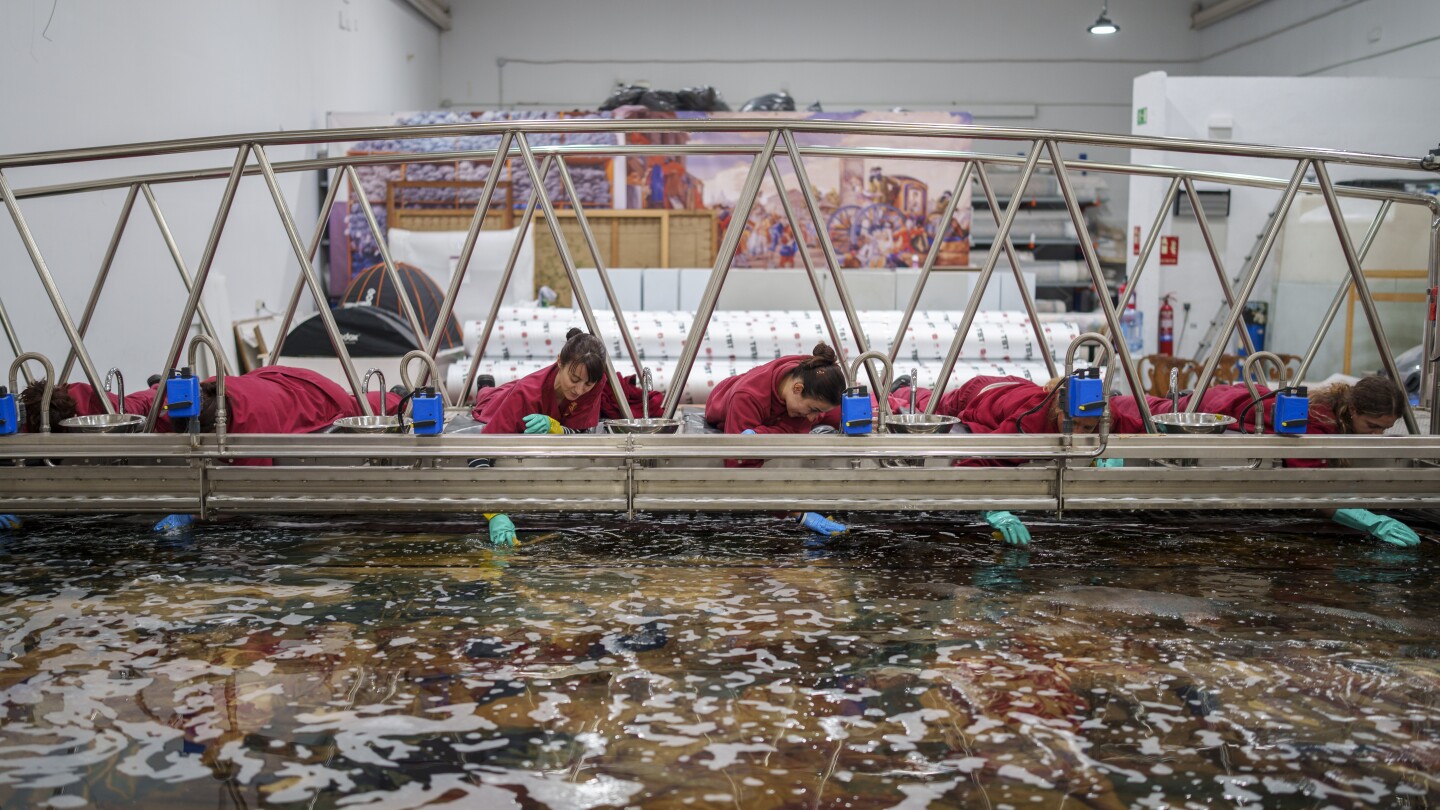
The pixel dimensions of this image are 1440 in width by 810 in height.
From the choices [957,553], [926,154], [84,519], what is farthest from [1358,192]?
[84,519]

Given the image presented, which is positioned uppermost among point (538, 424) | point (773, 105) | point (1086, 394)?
point (773, 105)

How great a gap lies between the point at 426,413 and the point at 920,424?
4.53 ft

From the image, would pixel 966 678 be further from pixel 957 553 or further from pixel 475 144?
pixel 475 144

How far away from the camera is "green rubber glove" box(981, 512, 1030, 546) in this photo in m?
3.11

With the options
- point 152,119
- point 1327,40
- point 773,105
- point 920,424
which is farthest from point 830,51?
point 920,424

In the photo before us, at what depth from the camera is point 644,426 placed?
312cm

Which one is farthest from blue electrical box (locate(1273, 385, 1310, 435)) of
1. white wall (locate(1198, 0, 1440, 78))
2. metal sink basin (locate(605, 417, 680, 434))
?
white wall (locate(1198, 0, 1440, 78))

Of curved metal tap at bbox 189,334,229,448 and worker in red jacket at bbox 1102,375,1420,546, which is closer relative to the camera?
curved metal tap at bbox 189,334,229,448

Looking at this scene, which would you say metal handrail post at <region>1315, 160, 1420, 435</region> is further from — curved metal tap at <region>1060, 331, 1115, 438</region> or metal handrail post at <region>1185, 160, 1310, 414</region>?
curved metal tap at <region>1060, 331, 1115, 438</region>

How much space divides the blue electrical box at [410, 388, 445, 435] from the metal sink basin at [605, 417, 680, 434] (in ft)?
1.58

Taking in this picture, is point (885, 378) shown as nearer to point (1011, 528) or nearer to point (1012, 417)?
point (1011, 528)

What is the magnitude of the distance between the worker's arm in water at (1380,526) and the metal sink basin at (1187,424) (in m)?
0.50

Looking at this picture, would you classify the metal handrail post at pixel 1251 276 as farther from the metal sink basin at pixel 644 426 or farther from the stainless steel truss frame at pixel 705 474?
the metal sink basin at pixel 644 426

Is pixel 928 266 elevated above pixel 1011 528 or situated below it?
above
